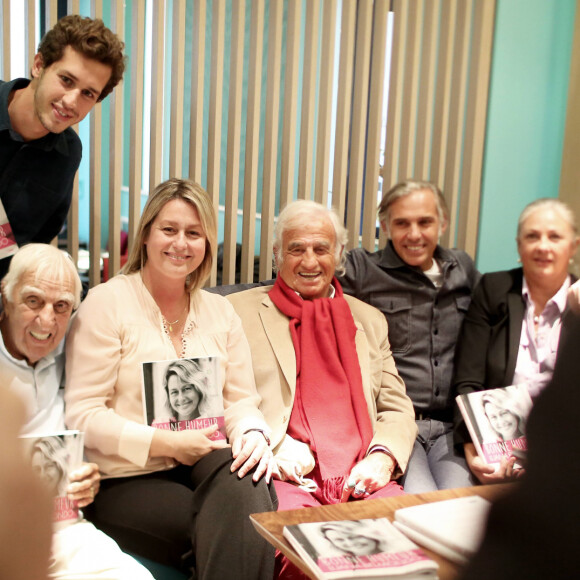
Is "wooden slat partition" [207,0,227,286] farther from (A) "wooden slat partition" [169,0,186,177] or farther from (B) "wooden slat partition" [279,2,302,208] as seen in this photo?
(B) "wooden slat partition" [279,2,302,208]

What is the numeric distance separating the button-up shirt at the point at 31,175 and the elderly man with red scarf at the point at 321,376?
0.78 meters

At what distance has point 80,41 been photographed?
7.48 ft

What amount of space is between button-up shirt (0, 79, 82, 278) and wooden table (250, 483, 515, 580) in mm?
1282

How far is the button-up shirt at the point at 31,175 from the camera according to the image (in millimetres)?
2338

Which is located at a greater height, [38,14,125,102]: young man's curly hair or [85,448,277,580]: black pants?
[38,14,125,102]: young man's curly hair

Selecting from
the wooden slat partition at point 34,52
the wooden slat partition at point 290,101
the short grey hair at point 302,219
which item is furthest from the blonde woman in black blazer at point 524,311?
the wooden slat partition at point 34,52

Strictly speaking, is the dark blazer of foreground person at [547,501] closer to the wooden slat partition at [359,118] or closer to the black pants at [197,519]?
the black pants at [197,519]

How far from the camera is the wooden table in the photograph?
1549mm

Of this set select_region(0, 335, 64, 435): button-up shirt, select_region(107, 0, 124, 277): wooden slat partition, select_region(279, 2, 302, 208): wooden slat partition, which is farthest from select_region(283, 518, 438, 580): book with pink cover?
select_region(279, 2, 302, 208): wooden slat partition

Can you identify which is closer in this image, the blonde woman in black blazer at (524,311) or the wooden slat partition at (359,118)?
the blonde woman in black blazer at (524,311)

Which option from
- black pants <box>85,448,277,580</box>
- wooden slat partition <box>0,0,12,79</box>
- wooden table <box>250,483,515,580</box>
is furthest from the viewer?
wooden slat partition <box>0,0,12,79</box>

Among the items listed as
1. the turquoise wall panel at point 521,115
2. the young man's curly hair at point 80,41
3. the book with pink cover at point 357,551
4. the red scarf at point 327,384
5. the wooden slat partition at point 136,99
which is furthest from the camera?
the turquoise wall panel at point 521,115

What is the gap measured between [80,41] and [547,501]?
2161 millimetres

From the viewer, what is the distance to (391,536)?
162 centimetres
